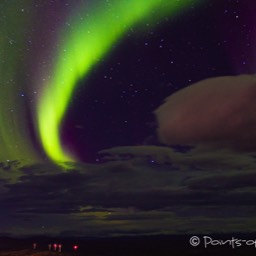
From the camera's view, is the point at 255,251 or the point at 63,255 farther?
the point at 255,251

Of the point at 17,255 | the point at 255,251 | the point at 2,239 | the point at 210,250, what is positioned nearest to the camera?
the point at 17,255

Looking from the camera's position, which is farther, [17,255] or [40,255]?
[17,255]

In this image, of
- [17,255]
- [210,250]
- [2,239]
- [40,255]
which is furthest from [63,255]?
[2,239]

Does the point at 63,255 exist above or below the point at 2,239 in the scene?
below

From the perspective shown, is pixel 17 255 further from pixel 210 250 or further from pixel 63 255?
pixel 210 250

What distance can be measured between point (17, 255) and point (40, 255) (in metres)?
13.8

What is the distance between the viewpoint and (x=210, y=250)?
126 meters

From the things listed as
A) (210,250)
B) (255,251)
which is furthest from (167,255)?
(255,251)

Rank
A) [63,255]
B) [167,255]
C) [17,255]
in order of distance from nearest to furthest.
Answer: [63,255]
[17,255]
[167,255]

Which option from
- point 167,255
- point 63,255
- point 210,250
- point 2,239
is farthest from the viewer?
point 2,239

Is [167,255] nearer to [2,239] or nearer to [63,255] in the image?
[63,255]

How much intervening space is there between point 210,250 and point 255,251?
45.5ft

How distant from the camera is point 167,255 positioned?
13788 centimetres

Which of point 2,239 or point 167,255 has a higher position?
point 2,239
